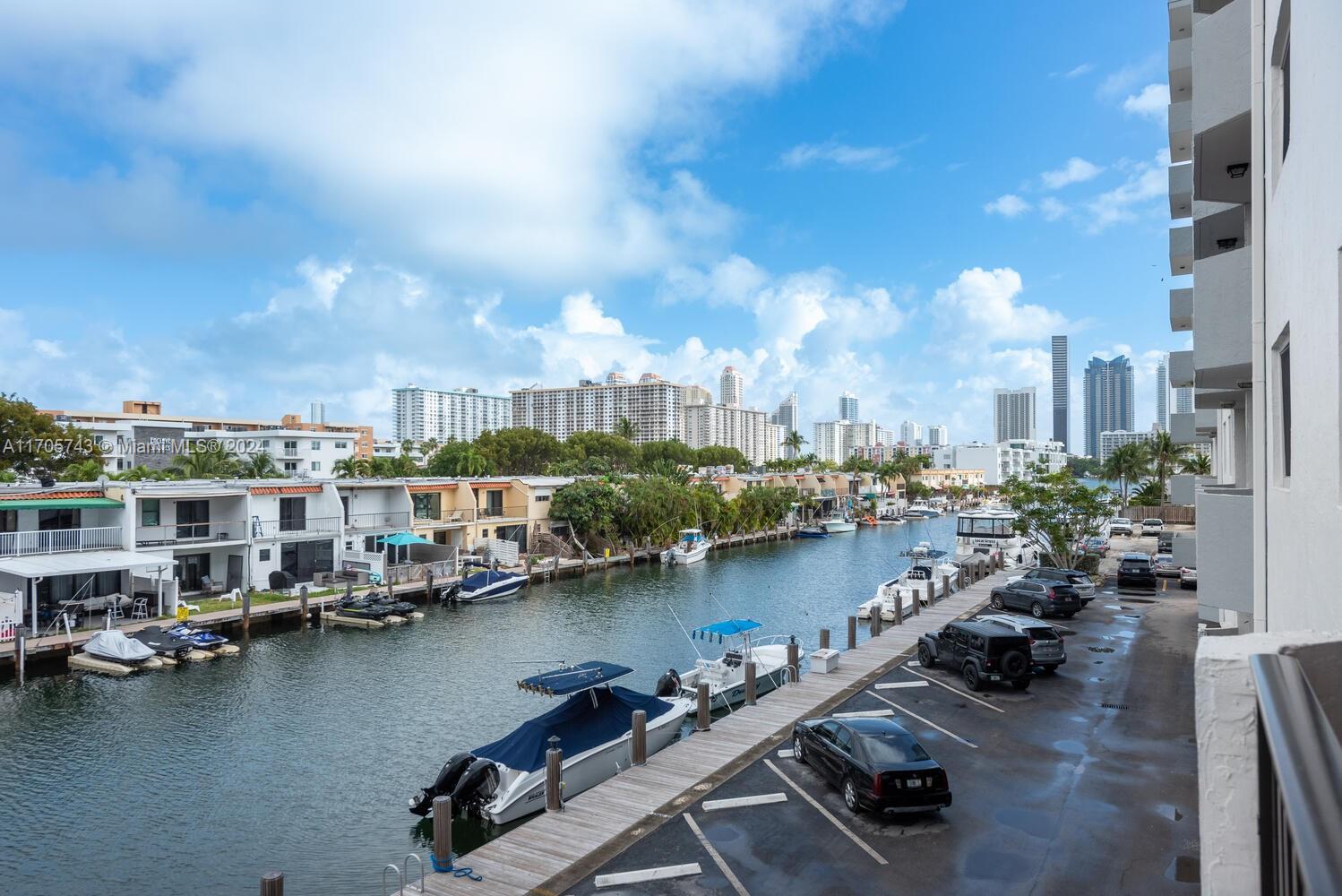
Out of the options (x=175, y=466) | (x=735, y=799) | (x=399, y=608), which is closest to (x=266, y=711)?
(x=399, y=608)

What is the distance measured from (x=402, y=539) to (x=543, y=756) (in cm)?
3477

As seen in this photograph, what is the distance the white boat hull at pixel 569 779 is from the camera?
58.7 ft

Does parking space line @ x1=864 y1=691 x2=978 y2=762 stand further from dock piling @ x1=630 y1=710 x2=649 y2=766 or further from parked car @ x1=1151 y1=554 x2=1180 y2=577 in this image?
parked car @ x1=1151 y1=554 x2=1180 y2=577

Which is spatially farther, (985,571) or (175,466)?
(175,466)

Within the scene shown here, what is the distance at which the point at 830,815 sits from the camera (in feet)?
48.6

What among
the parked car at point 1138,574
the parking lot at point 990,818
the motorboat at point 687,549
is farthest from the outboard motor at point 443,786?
the motorboat at point 687,549

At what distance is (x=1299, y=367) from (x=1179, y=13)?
20533mm

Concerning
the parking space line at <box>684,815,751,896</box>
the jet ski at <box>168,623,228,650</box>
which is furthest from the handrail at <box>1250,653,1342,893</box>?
the jet ski at <box>168,623,228,650</box>

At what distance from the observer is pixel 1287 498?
7367 millimetres

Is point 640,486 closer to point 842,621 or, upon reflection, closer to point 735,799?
point 842,621

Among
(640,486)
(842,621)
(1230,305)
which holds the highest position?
(1230,305)

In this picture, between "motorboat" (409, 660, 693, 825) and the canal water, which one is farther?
"motorboat" (409, 660, 693, 825)

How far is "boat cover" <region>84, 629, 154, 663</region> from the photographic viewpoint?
101 ft

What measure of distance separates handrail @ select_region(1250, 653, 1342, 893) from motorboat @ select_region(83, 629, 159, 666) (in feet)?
119
